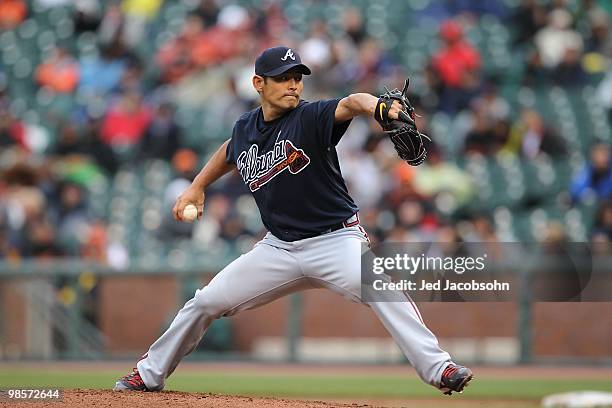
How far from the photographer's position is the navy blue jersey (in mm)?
5258

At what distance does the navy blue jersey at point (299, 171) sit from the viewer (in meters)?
5.26

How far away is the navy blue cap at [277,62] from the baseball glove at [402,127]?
25.7 inches

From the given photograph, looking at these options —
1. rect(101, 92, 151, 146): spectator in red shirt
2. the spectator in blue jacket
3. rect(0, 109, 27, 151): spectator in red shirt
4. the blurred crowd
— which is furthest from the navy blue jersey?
rect(0, 109, 27, 151): spectator in red shirt

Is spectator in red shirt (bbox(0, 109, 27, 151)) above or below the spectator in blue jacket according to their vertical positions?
above

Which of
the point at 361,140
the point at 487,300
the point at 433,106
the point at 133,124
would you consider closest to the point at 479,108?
the point at 433,106

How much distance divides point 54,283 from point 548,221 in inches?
204

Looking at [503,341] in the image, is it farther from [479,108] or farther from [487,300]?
[479,108]

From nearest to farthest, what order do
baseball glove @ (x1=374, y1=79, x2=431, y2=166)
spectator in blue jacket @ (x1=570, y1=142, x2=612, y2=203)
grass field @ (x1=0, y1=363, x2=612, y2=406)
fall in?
baseball glove @ (x1=374, y1=79, x2=431, y2=166) < grass field @ (x1=0, y1=363, x2=612, y2=406) < spectator in blue jacket @ (x1=570, y1=142, x2=612, y2=203)

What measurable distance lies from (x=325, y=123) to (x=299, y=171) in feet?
0.93

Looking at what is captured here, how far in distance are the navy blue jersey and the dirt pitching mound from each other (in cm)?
85

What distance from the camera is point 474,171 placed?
11820mm

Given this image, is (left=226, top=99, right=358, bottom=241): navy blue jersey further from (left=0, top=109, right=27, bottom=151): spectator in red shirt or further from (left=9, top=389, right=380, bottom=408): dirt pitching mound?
(left=0, top=109, right=27, bottom=151): spectator in red shirt

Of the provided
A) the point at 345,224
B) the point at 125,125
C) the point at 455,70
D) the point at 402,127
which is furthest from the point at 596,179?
the point at 402,127

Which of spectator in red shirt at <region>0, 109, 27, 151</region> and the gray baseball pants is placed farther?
spectator in red shirt at <region>0, 109, 27, 151</region>
